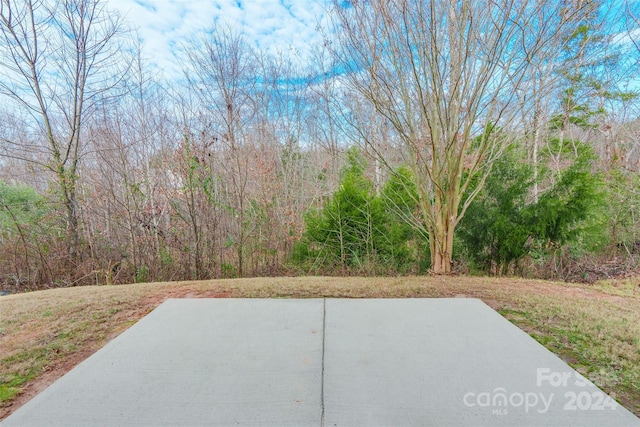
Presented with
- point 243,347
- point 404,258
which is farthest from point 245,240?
point 243,347

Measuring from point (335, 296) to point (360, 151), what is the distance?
3912mm

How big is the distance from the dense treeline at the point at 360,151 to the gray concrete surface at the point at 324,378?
2795 mm

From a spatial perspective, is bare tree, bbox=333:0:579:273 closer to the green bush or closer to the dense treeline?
the dense treeline

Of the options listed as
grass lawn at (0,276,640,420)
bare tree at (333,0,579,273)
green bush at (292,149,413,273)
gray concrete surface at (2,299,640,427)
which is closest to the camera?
gray concrete surface at (2,299,640,427)

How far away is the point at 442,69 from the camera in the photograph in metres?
3.74

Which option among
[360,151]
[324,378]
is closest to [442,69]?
[360,151]

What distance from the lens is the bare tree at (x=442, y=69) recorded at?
3.39m

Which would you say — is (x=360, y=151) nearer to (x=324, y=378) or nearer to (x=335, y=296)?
(x=335, y=296)

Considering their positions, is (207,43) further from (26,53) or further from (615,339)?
(615,339)

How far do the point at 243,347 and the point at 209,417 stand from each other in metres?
0.60

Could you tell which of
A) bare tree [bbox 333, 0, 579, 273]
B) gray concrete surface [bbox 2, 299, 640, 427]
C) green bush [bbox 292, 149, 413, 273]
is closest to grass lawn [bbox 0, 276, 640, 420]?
gray concrete surface [bbox 2, 299, 640, 427]

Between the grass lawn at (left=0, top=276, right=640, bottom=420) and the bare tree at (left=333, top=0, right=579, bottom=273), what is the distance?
1584mm

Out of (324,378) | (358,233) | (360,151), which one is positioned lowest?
(324,378)

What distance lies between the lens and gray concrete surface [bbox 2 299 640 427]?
4.30 feet
